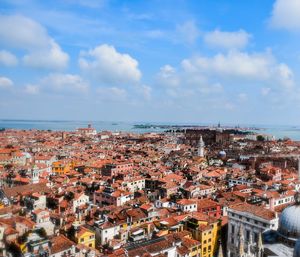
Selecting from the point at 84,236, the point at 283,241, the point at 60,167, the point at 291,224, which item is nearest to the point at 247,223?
the point at 283,241

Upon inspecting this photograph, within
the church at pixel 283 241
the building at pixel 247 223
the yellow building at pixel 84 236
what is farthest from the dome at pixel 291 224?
the yellow building at pixel 84 236

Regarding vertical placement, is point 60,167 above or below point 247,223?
below

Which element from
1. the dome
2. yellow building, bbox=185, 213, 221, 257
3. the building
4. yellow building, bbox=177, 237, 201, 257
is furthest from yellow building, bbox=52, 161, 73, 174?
the dome

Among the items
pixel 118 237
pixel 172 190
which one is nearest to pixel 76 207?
pixel 118 237

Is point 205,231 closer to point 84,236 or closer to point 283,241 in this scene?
point 283,241

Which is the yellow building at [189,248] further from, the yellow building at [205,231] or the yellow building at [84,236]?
the yellow building at [84,236]

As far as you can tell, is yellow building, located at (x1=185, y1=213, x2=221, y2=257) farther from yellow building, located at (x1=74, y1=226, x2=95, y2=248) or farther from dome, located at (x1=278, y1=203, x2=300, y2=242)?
yellow building, located at (x1=74, y1=226, x2=95, y2=248)
